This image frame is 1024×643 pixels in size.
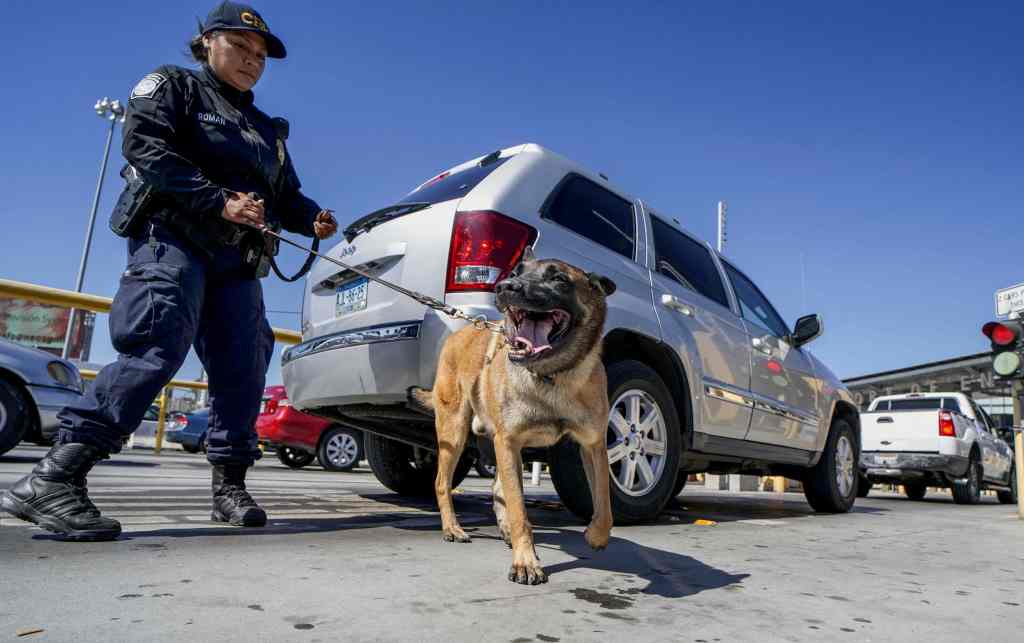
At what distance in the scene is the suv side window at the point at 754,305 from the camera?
5230 millimetres

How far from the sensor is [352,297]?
361cm

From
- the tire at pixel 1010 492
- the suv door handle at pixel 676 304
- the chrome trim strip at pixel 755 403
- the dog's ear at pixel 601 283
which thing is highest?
the suv door handle at pixel 676 304

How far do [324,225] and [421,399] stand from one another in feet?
3.43

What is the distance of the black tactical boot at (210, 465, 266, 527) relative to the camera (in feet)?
9.94

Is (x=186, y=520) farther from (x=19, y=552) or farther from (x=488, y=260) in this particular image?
(x=488, y=260)

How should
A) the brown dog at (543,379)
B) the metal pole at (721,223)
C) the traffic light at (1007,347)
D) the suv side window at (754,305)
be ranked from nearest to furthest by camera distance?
the brown dog at (543,379) → the suv side window at (754,305) → the traffic light at (1007,347) → the metal pole at (721,223)

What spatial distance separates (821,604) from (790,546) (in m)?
1.42

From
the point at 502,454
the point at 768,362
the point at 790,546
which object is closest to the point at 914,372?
the point at 768,362

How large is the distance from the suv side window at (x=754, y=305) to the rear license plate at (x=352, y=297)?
10.2 ft

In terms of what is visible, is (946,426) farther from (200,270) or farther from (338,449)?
(200,270)

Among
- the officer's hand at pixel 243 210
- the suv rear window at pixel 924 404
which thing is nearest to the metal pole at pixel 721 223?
the suv rear window at pixel 924 404

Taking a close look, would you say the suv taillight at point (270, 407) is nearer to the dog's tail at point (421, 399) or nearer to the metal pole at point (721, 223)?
the dog's tail at point (421, 399)

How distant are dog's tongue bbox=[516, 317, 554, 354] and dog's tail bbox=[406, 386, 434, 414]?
0.79 meters

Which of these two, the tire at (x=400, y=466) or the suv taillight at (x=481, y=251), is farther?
the tire at (x=400, y=466)
